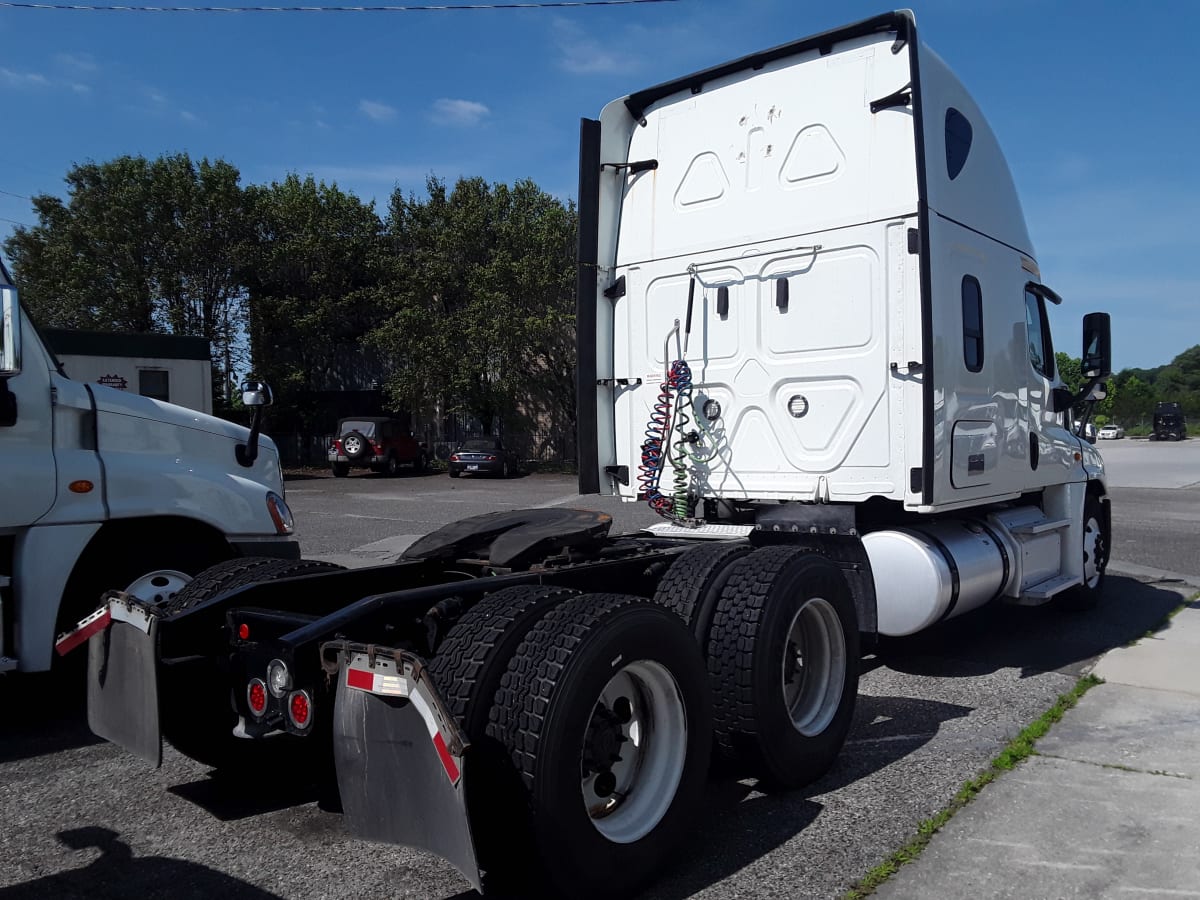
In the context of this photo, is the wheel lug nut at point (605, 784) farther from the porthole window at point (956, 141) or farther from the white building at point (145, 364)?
the white building at point (145, 364)

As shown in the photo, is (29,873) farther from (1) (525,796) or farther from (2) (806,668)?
(2) (806,668)

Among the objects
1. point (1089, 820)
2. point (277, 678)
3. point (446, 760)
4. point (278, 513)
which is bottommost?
point (1089, 820)

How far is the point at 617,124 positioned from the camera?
670 cm

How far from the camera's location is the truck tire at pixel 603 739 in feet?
9.11

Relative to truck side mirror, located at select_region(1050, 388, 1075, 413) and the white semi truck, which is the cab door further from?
truck side mirror, located at select_region(1050, 388, 1075, 413)

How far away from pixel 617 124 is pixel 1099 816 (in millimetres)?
5049

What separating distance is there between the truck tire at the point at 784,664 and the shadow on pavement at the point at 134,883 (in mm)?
1813

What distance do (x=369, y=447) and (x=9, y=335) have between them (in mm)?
27125

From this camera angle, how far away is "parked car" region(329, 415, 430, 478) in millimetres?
30906

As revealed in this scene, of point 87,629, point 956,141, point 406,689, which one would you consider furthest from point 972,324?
point 87,629

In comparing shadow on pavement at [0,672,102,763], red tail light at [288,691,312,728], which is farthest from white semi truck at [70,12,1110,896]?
shadow on pavement at [0,672,102,763]

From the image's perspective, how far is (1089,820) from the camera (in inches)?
150

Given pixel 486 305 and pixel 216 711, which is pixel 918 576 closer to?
pixel 216 711

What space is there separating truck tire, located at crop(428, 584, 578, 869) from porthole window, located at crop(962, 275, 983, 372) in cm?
389
